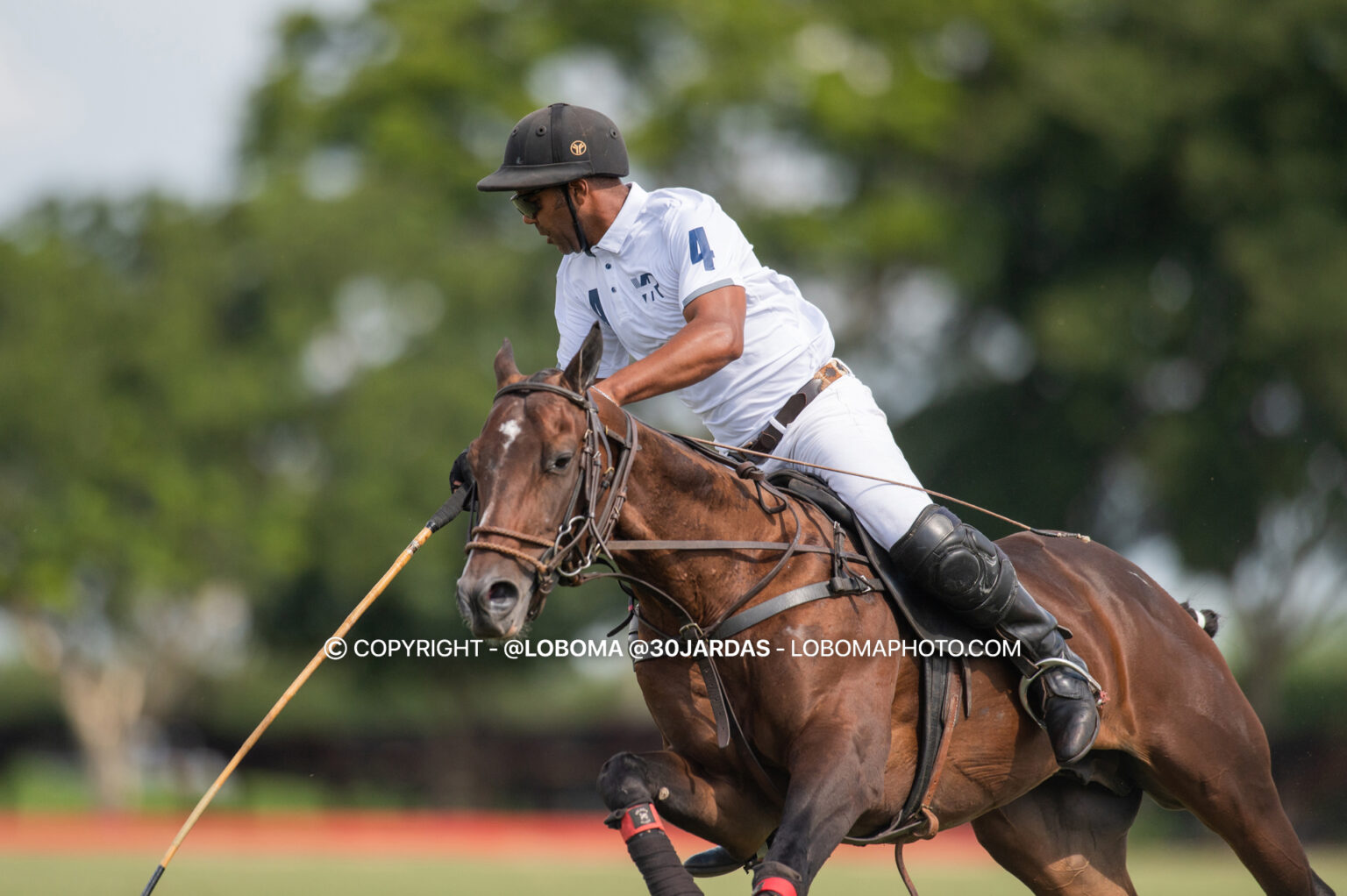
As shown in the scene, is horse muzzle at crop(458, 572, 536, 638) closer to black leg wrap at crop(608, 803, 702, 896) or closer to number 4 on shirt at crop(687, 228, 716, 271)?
black leg wrap at crop(608, 803, 702, 896)

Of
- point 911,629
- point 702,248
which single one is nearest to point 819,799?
point 911,629

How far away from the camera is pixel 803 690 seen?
4.24 meters

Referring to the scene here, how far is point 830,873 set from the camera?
44.1 ft

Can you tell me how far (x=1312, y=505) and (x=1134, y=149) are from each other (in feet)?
18.6

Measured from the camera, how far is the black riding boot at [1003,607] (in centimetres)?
454

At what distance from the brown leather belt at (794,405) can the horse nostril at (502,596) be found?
1.36 m

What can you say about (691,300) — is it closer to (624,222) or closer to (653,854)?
(624,222)

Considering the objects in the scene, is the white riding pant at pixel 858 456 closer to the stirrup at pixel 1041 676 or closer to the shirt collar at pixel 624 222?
the stirrup at pixel 1041 676

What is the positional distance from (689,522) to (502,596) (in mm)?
871

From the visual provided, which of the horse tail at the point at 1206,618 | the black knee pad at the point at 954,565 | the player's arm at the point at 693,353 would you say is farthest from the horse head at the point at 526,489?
the horse tail at the point at 1206,618

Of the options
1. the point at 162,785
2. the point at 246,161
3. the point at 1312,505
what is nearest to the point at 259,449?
the point at 162,785

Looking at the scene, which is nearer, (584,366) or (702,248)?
(584,366)

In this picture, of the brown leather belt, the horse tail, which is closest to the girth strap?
the brown leather belt

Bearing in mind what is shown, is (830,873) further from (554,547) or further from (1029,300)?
(1029,300)
